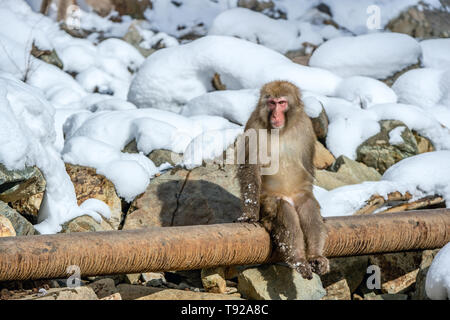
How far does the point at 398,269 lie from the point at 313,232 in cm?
139

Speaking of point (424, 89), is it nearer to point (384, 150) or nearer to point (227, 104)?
point (384, 150)

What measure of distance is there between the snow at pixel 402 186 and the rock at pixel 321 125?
1041mm

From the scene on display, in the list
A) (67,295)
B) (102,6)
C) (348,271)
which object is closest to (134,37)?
(102,6)

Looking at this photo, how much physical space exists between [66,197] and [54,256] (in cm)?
155

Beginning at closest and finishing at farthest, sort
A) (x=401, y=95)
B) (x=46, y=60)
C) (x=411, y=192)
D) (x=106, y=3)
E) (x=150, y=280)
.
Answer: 1. (x=150, y=280)
2. (x=411, y=192)
3. (x=401, y=95)
4. (x=46, y=60)
5. (x=106, y=3)

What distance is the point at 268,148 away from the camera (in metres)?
4.02

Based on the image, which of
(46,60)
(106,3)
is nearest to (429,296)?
(46,60)

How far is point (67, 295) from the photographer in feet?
10.2

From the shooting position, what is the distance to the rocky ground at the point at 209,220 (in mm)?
3807

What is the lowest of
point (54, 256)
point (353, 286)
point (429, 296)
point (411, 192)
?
point (353, 286)

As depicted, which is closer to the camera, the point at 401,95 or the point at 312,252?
the point at 312,252
